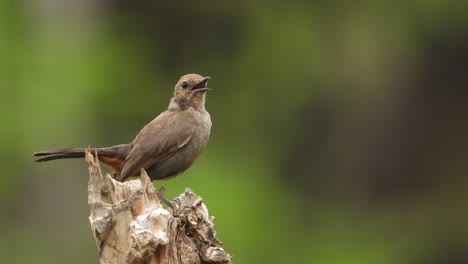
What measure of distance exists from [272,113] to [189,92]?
764 centimetres

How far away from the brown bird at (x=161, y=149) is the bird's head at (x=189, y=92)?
0.06 metres

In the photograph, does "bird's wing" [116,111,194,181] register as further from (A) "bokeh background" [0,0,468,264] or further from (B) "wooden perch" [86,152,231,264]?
(A) "bokeh background" [0,0,468,264]

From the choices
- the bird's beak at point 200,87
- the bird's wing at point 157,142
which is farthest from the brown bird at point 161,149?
the bird's beak at point 200,87

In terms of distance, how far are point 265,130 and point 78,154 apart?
850cm

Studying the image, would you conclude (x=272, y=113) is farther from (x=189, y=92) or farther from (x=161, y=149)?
(x=161, y=149)

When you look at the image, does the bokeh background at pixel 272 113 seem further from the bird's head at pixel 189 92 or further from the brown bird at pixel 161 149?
the brown bird at pixel 161 149

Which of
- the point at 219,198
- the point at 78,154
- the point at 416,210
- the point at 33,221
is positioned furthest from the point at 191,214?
the point at 416,210

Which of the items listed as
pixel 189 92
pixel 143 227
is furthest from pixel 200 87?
pixel 143 227

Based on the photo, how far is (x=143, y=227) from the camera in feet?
25.2

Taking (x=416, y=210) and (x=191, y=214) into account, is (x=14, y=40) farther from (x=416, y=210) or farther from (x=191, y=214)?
(x=191, y=214)

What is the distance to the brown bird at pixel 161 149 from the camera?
9.26m

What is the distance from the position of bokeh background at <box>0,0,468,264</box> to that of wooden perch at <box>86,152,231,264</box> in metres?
7.74

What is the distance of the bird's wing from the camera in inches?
365

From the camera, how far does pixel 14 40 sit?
1717 cm
